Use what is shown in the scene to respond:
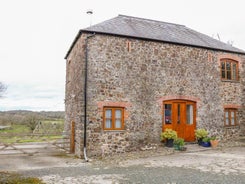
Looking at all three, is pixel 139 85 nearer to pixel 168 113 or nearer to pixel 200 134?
pixel 168 113

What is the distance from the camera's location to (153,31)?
45.3ft

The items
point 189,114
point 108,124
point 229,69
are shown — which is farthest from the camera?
point 229,69

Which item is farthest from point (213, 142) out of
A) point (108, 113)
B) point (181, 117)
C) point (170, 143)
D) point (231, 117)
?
point (108, 113)

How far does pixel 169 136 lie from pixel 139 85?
291 centimetres

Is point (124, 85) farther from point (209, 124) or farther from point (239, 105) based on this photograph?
point (239, 105)

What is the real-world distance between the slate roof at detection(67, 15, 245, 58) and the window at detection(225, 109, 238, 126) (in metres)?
3.69

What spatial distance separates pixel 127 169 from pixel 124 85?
15.0 ft

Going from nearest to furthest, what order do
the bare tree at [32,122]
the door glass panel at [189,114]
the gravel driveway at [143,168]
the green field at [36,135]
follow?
the gravel driveway at [143,168]
the door glass panel at [189,114]
the green field at [36,135]
the bare tree at [32,122]

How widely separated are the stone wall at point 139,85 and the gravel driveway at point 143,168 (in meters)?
1.10

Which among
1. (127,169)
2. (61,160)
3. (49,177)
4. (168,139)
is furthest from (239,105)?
(49,177)

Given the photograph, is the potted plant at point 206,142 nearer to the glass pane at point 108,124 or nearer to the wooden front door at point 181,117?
the wooden front door at point 181,117

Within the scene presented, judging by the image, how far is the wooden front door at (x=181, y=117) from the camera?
41.9 feet

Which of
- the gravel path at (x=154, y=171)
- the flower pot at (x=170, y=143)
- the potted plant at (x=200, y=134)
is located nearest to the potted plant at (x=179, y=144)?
the flower pot at (x=170, y=143)

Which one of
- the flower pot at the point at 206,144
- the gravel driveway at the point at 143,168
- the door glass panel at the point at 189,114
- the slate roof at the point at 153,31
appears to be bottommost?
the gravel driveway at the point at 143,168
